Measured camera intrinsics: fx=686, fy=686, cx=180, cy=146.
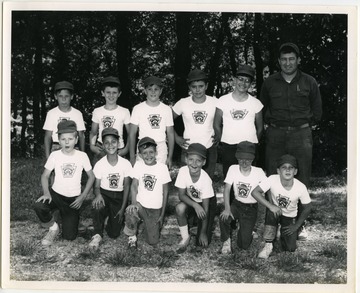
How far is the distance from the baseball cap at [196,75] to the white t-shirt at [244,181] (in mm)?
655

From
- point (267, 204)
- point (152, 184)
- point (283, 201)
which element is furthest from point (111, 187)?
point (283, 201)

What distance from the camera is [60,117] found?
4785 millimetres

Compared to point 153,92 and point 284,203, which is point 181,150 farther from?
point 284,203

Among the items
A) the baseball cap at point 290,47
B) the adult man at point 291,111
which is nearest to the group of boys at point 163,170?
the adult man at point 291,111

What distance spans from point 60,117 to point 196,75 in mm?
993

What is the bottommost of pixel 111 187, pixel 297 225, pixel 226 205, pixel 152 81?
pixel 297 225

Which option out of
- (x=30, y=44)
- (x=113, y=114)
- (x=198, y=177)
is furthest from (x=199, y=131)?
(x=30, y=44)

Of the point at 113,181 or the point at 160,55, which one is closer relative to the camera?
the point at 113,181

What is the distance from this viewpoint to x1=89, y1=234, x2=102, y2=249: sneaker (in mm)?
4578

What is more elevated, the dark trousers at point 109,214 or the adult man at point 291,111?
the adult man at point 291,111

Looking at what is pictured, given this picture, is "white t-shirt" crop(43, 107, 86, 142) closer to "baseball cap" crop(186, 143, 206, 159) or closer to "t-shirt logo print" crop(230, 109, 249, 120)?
"baseball cap" crop(186, 143, 206, 159)

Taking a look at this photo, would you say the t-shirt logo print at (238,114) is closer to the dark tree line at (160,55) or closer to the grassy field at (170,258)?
the dark tree line at (160,55)

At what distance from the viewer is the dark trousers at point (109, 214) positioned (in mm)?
4625
